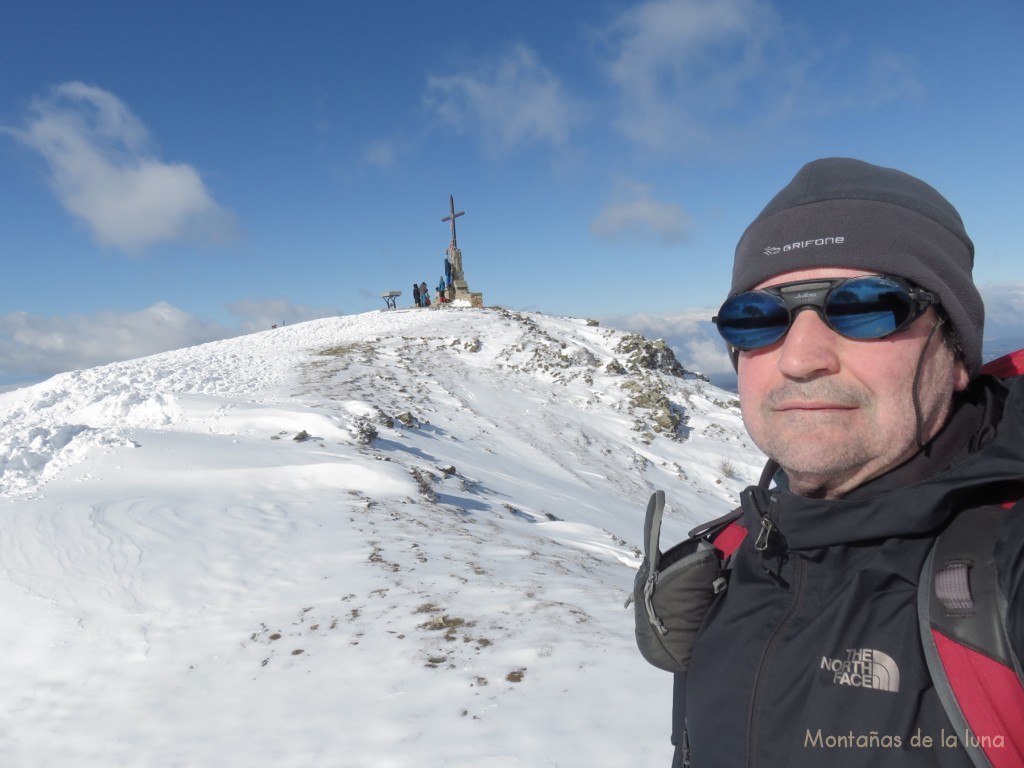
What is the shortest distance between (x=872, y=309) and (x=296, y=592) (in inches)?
232

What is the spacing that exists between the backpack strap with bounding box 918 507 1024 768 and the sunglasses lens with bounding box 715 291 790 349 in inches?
27.6

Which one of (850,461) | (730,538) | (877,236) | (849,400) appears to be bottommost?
(730,538)

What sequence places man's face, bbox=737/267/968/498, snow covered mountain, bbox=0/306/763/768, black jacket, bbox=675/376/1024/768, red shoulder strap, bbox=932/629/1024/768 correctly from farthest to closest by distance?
1. snow covered mountain, bbox=0/306/763/768
2. man's face, bbox=737/267/968/498
3. black jacket, bbox=675/376/1024/768
4. red shoulder strap, bbox=932/629/1024/768

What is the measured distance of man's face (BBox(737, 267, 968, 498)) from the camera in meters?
1.52

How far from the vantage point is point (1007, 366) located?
5.48ft

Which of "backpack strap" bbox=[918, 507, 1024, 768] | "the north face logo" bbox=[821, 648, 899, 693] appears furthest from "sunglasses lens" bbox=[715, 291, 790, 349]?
"the north face logo" bbox=[821, 648, 899, 693]

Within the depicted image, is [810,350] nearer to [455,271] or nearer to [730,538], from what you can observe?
[730,538]

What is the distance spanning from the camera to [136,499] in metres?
7.44

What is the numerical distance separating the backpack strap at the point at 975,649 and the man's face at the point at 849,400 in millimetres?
293

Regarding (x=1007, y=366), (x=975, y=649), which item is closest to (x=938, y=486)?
(x=975, y=649)

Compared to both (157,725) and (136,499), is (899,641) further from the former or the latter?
(136,499)

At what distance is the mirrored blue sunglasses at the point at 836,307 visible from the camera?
1562 mm

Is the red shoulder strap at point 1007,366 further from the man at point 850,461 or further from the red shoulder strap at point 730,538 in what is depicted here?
the red shoulder strap at point 730,538

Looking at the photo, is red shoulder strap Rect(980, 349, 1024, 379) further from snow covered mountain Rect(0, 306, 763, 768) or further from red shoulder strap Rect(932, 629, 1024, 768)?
snow covered mountain Rect(0, 306, 763, 768)
